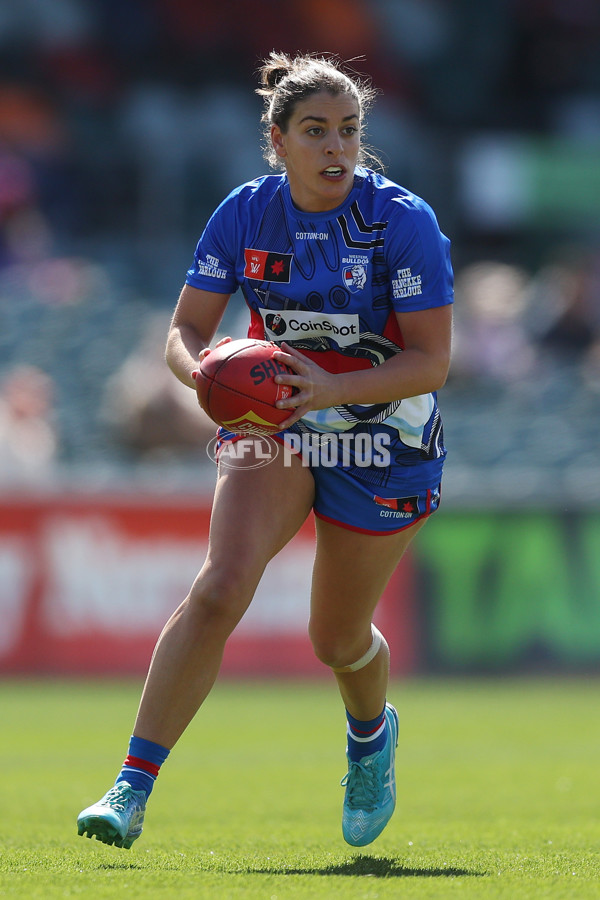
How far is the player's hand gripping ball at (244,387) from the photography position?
415 centimetres

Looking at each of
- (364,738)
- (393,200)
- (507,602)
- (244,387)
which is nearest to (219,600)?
(244,387)

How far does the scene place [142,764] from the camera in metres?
4.18

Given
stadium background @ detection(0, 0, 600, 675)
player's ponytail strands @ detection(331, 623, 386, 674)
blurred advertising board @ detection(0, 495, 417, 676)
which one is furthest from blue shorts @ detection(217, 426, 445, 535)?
stadium background @ detection(0, 0, 600, 675)

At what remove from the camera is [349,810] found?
4848 millimetres

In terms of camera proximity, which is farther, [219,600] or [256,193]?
[256,193]

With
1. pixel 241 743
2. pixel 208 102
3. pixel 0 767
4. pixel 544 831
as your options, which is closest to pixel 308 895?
pixel 544 831

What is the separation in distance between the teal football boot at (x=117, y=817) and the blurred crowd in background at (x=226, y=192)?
7846 millimetres

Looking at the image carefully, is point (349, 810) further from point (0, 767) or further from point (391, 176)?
point (391, 176)

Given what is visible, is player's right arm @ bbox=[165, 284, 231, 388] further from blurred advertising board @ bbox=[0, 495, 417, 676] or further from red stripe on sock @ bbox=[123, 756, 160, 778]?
blurred advertising board @ bbox=[0, 495, 417, 676]

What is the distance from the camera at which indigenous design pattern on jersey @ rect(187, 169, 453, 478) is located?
4.42 m

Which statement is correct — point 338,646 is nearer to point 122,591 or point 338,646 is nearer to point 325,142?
point 325,142

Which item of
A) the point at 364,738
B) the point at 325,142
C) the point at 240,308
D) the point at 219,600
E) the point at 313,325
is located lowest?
the point at 364,738

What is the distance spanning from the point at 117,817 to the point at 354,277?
1.85 m

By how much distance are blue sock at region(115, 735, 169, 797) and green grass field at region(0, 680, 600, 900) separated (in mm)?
252
